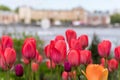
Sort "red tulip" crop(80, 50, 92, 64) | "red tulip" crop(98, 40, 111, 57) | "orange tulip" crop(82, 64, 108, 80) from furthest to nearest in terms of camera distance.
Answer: "red tulip" crop(98, 40, 111, 57) → "red tulip" crop(80, 50, 92, 64) → "orange tulip" crop(82, 64, 108, 80)

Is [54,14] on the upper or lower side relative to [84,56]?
lower

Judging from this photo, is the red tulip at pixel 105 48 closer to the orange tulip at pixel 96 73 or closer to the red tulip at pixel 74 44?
the red tulip at pixel 74 44

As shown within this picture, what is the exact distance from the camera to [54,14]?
75.1m

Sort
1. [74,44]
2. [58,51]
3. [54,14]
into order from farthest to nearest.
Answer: [54,14] → [74,44] → [58,51]

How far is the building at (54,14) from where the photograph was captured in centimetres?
7000

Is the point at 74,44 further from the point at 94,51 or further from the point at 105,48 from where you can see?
the point at 94,51

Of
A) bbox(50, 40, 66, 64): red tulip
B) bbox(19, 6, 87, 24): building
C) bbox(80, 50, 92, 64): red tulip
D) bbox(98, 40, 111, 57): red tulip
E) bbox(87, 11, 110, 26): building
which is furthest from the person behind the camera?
bbox(19, 6, 87, 24): building

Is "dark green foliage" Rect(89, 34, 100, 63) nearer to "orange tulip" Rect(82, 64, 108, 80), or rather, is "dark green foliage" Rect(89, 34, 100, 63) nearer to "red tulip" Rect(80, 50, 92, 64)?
"red tulip" Rect(80, 50, 92, 64)

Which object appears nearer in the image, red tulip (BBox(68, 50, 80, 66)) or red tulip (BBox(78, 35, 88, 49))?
red tulip (BBox(68, 50, 80, 66))

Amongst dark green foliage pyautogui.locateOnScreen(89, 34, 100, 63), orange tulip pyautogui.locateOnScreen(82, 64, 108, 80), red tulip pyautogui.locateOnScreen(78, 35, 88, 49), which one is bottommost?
dark green foliage pyautogui.locateOnScreen(89, 34, 100, 63)

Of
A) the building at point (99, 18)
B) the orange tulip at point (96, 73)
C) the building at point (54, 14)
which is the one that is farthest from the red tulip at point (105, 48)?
the building at point (54, 14)

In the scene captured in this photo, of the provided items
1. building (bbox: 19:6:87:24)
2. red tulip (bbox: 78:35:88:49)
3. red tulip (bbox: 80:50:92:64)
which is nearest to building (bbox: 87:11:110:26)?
building (bbox: 19:6:87:24)

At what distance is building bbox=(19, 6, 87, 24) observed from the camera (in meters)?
70.0

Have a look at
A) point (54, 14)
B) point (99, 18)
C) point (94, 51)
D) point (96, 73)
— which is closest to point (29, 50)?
point (96, 73)
